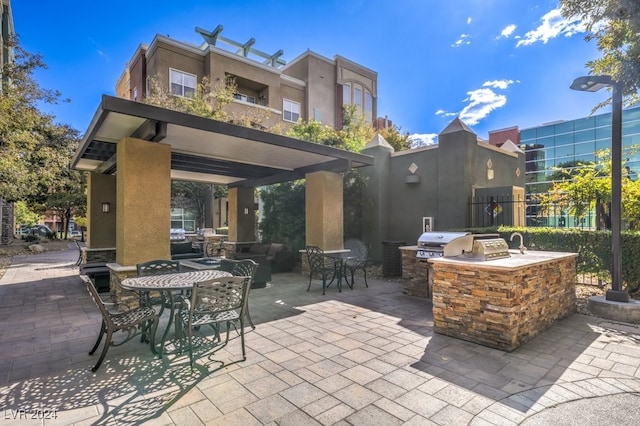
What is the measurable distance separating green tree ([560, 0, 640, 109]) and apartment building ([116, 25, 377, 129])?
1509 cm

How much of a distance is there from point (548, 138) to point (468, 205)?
2842 cm

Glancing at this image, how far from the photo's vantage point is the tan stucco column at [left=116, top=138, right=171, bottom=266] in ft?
17.4

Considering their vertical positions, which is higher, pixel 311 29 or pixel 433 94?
pixel 311 29

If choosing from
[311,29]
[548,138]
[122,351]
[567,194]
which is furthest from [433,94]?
[548,138]

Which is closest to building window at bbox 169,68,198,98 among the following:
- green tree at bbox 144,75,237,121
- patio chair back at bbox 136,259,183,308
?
green tree at bbox 144,75,237,121

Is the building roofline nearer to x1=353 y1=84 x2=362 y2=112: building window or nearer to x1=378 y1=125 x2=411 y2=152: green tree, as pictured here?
x1=353 y1=84 x2=362 y2=112: building window

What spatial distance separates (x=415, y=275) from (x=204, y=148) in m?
4.92

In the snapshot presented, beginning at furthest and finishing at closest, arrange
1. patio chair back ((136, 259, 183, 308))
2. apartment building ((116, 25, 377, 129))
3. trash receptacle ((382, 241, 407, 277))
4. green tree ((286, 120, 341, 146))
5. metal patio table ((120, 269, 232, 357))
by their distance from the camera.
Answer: apartment building ((116, 25, 377, 129)), green tree ((286, 120, 341, 146)), trash receptacle ((382, 241, 407, 277)), patio chair back ((136, 259, 183, 308)), metal patio table ((120, 269, 232, 357))

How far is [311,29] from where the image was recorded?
13.1 meters

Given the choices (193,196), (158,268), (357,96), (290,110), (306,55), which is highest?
Answer: (306,55)

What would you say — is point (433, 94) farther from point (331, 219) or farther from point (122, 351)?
point (122, 351)

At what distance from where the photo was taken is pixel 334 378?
2951mm

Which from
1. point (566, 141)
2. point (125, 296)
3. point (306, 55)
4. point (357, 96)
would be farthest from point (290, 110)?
point (566, 141)

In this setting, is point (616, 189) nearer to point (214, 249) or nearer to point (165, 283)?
point (165, 283)
